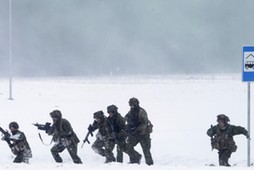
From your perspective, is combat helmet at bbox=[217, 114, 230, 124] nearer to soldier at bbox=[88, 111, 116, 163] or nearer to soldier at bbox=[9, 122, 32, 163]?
soldier at bbox=[88, 111, 116, 163]

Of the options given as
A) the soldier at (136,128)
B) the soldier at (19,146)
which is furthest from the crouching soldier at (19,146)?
the soldier at (136,128)

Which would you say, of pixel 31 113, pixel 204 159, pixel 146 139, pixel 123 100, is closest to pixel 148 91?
pixel 123 100

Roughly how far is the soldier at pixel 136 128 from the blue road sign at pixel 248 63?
2550 millimetres

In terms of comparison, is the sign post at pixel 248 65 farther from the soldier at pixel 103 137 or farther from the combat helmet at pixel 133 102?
the soldier at pixel 103 137

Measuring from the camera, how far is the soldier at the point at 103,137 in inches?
640

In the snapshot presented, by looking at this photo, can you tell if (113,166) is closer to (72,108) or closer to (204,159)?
(204,159)

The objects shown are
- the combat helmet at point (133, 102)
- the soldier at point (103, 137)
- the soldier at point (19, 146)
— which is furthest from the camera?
the soldier at point (103, 137)

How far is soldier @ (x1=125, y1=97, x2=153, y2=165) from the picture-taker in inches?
626

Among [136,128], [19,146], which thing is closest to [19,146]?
[19,146]

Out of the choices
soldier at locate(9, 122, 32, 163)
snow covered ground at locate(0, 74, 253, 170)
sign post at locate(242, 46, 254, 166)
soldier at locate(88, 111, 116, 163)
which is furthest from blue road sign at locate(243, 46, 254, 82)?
soldier at locate(9, 122, 32, 163)

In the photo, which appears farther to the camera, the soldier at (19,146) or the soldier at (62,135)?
the soldier at (62,135)

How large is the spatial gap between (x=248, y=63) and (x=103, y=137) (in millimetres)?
3909

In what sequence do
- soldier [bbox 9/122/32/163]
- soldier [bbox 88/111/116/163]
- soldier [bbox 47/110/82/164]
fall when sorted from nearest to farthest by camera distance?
1. soldier [bbox 9/122/32/163]
2. soldier [bbox 47/110/82/164]
3. soldier [bbox 88/111/116/163]

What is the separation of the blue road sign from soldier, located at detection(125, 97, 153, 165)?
2550mm
